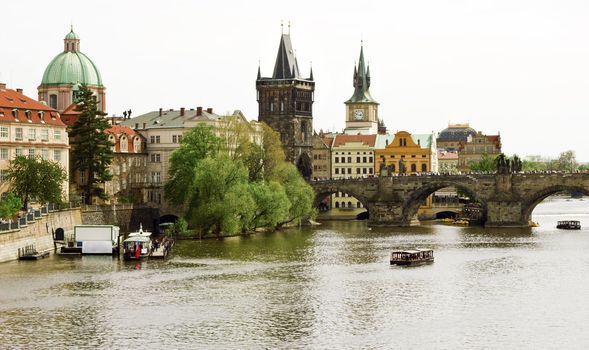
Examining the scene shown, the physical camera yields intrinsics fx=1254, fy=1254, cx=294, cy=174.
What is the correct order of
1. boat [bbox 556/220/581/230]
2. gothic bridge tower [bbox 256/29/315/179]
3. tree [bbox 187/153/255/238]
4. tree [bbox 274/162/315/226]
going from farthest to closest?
gothic bridge tower [bbox 256/29/315/179] < boat [bbox 556/220/581/230] < tree [bbox 274/162/315/226] < tree [bbox 187/153/255/238]

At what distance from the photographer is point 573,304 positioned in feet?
242

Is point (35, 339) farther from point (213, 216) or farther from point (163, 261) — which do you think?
point (213, 216)

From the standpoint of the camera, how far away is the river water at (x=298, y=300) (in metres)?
62.3

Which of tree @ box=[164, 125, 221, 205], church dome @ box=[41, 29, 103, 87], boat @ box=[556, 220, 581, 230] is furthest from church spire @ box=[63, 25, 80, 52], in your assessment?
boat @ box=[556, 220, 581, 230]

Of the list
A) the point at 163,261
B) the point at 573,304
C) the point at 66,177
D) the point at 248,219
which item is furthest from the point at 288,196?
the point at 573,304

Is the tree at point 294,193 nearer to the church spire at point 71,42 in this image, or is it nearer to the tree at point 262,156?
the tree at point 262,156

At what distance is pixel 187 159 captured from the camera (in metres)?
131

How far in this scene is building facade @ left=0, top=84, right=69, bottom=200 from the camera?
11262cm

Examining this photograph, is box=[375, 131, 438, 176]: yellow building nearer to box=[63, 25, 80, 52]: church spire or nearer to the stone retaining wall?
box=[63, 25, 80, 52]: church spire

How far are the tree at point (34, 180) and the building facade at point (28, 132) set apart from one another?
122 inches

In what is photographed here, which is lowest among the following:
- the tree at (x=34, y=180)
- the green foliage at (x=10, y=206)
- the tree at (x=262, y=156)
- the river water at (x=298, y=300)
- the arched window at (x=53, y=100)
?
the river water at (x=298, y=300)

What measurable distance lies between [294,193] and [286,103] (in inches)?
1891

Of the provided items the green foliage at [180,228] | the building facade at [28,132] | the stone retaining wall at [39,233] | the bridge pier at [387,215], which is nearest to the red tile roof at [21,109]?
the building facade at [28,132]

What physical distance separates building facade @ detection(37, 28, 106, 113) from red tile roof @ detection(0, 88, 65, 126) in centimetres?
3874
